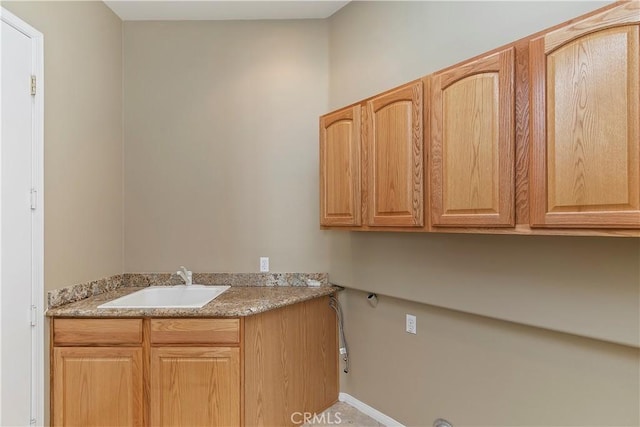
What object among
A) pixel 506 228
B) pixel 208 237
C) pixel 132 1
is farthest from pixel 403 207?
pixel 132 1

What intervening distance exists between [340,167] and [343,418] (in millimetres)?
1709

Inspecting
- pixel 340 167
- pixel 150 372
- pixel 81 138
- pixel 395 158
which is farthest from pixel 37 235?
pixel 395 158

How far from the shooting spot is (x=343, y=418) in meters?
2.35

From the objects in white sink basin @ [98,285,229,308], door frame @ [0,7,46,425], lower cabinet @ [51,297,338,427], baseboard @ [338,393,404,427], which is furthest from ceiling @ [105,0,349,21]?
baseboard @ [338,393,404,427]

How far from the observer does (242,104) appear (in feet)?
8.71

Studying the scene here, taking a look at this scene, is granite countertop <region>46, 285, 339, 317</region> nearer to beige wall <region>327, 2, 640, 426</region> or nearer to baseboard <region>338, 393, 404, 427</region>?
beige wall <region>327, 2, 640, 426</region>

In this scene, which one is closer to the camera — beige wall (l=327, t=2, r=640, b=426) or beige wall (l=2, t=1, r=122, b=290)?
beige wall (l=327, t=2, r=640, b=426)

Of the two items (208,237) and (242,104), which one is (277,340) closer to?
(208,237)

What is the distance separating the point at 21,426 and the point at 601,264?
276 cm

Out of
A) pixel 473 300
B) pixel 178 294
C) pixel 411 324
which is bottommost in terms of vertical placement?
pixel 411 324

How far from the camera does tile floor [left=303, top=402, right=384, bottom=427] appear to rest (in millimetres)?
2283

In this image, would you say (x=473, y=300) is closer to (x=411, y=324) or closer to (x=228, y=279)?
(x=411, y=324)

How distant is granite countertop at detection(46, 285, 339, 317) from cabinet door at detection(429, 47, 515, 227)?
104cm

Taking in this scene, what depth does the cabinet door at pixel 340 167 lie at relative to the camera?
1983 millimetres
